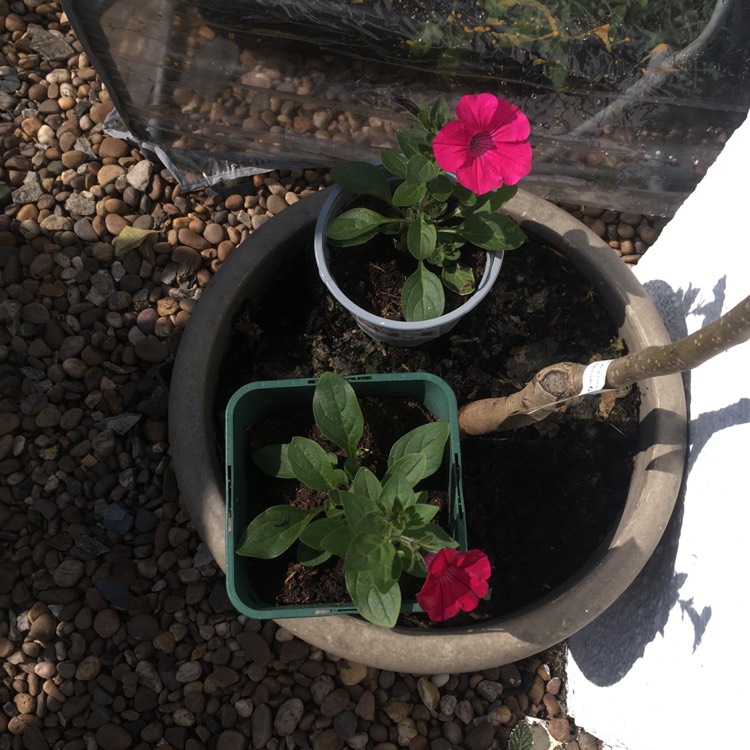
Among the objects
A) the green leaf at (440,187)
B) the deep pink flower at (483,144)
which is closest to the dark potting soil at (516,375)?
the green leaf at (440,187)

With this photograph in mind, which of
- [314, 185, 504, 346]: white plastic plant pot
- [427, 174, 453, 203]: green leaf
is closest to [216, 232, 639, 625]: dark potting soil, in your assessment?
[314, 185, 504, 346]: white plastic plant pot

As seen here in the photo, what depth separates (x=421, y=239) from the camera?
1.20 m

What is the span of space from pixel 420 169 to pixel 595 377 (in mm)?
424

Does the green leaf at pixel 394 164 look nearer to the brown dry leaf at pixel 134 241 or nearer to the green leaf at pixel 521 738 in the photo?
the brown dry leaf at pixel 134 241

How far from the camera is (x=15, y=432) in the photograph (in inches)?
66.4

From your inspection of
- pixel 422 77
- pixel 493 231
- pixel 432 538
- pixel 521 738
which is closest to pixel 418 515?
pixel 432 538

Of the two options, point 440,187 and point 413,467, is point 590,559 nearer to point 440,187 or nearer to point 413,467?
point 413,467

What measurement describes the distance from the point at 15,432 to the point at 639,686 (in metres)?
1.50

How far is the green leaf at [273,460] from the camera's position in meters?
1.15

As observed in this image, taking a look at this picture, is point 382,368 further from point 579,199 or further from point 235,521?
point 579,199

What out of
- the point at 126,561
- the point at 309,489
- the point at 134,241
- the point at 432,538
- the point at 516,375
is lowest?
the point at 126,561

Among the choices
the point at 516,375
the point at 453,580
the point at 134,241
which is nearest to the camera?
the point at 453,580

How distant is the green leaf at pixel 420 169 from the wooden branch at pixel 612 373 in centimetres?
35

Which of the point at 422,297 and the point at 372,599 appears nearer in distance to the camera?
the point at 372,599
